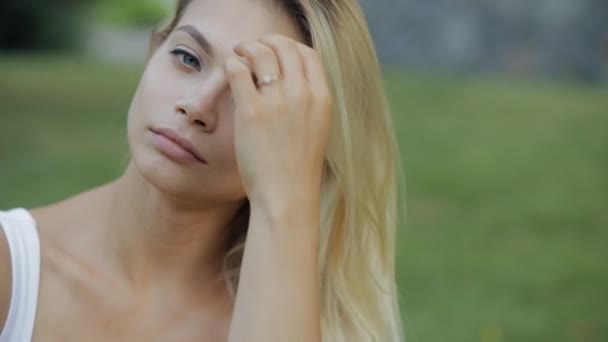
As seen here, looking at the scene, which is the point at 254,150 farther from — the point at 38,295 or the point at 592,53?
the point at 592,53

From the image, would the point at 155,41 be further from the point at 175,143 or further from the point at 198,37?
the point at 175,143

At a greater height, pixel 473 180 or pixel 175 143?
pixel 175 143

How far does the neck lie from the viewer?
302 centimetres

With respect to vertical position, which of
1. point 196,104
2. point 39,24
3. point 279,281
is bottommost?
point 39,24

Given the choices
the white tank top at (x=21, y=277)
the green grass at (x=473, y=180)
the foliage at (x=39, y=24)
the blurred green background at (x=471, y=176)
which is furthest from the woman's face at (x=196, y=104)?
the foliage at (x=39, y=24)

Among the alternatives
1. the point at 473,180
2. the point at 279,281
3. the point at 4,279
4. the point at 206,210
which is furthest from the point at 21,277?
the point at 473,180

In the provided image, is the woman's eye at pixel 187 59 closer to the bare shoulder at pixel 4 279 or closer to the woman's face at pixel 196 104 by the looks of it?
the woman's face at pixel 196 104

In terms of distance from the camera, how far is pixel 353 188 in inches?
122

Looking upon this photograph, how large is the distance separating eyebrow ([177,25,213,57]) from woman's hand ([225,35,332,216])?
0.19 meters

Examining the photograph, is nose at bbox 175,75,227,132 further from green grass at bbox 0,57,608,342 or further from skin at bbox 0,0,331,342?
green grass at bbox 0,57,608,342

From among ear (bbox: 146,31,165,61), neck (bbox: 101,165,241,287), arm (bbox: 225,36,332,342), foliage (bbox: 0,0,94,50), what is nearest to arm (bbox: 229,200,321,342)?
arm (bbox: 225,36,332,342)

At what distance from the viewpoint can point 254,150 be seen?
8.54 ft

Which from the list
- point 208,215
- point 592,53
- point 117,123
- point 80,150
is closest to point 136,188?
point 208,215

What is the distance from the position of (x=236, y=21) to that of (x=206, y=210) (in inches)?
22.0
